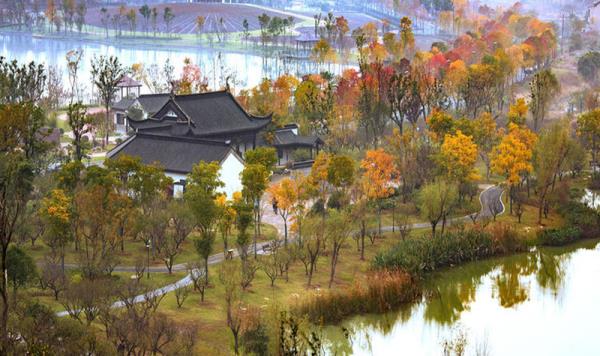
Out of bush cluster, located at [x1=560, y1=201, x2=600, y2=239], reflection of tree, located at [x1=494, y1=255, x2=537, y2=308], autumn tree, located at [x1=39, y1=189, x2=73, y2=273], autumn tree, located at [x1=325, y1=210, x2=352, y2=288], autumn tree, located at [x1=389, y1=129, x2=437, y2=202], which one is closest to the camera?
autumn tree, located at [x1=39, y1=189, x2=73, y2=273]

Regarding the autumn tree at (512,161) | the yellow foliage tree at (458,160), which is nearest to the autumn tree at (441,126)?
the autumn tree at (512,161)

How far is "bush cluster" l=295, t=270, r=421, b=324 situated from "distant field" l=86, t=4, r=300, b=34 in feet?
352

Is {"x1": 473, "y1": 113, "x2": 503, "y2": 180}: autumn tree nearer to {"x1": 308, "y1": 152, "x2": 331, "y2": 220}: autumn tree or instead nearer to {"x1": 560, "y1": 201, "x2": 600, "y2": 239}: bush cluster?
{"x1": 560, "y1": 201, "x2": 600, "y2": 239}: bush cluster

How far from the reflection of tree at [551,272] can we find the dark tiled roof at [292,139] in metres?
19.3

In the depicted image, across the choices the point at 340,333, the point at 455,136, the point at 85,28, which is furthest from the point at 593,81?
the point at 85,28

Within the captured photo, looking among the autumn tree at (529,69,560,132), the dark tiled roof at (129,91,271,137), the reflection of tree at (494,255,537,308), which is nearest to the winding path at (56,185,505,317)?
the reflection of tree at (494,255,537,308)

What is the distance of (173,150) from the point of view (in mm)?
47469

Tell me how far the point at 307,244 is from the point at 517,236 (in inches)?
425

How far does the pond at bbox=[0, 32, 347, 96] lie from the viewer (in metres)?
100

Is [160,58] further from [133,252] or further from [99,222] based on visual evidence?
[99,222]

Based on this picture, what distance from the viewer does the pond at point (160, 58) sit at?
100m

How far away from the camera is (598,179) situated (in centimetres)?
5212

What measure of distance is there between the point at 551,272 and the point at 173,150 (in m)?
19.1

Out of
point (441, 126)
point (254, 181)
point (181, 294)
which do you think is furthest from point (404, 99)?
point (181, 294)
